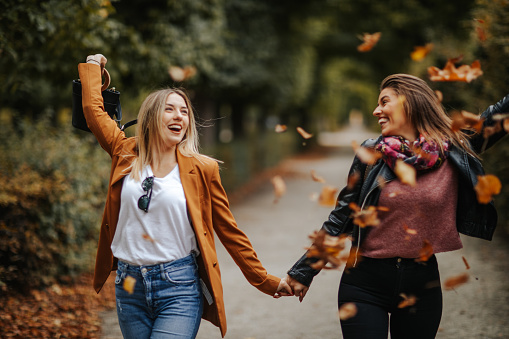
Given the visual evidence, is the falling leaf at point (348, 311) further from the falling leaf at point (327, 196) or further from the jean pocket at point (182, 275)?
the jean pocket at point (182, 275)

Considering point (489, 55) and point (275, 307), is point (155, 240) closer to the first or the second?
point (275, 307)

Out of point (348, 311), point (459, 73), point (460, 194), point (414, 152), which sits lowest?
point (348, 311)

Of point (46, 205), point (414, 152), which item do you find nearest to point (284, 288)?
point (414, 152)

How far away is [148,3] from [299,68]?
12.6m

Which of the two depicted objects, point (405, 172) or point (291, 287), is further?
point (291, 287)

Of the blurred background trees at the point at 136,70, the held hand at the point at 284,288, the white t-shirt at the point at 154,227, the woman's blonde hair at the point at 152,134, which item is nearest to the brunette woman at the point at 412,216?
the held hand at the point at 284,288

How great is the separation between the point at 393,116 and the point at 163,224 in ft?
4.44

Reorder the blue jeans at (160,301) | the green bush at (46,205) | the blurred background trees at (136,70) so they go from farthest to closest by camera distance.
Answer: the blurred background trees at (136,70), the green bush at (46,205), the blue jeans at (160,301)

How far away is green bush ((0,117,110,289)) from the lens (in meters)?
5.09

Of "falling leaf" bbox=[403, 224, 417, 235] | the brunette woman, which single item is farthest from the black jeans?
"falling leaf" bbox=[403, 224, 417, 235]

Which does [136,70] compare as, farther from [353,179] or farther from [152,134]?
[353,179]

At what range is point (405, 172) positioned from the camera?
102 inches

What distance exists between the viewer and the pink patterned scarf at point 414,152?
267 cm

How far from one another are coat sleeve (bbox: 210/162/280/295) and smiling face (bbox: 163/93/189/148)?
0.27m
